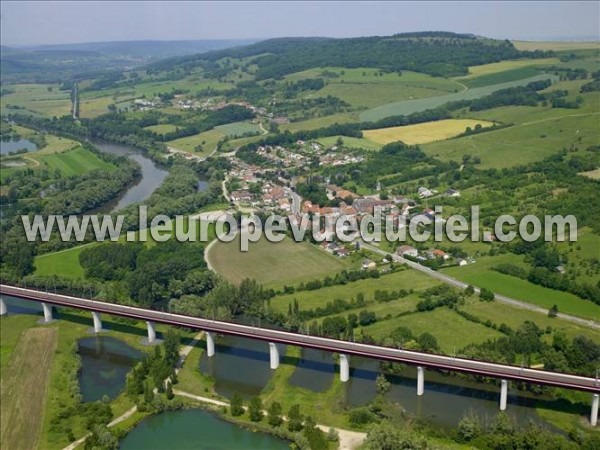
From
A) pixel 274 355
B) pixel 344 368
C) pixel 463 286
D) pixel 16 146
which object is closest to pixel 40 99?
pixel 16 146

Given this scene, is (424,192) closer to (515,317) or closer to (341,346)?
(515,317)

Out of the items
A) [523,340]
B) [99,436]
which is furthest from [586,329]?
[99,436]

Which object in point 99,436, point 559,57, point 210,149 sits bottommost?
point 99,436

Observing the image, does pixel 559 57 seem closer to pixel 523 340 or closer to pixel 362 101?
pixel 362 101

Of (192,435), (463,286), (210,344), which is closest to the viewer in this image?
(192,435)

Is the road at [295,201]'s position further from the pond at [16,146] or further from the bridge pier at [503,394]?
the pond at [16,146]

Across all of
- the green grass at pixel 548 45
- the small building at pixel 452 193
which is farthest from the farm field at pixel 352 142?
the green grass at pixel 548 45

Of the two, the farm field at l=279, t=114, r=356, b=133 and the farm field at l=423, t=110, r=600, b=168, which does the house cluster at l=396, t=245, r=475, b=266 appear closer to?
the farm field at l=423, t=110, r=600, b=168
